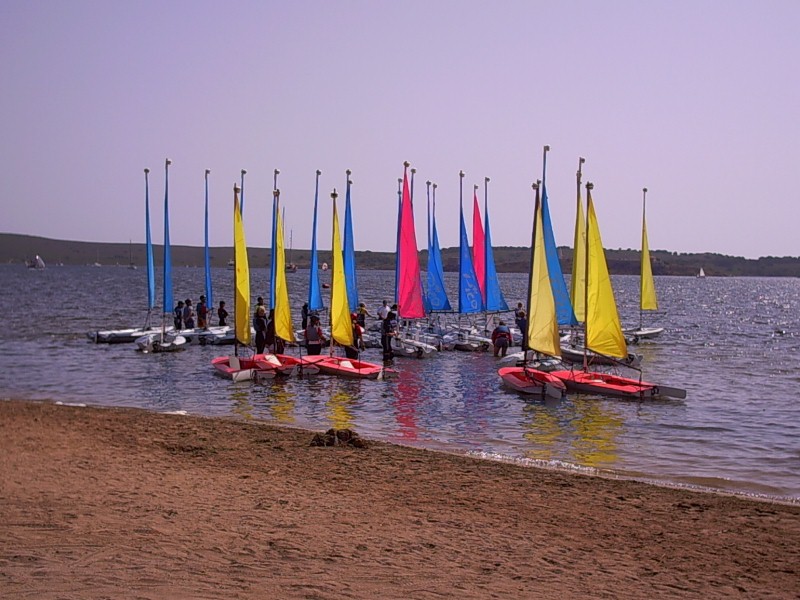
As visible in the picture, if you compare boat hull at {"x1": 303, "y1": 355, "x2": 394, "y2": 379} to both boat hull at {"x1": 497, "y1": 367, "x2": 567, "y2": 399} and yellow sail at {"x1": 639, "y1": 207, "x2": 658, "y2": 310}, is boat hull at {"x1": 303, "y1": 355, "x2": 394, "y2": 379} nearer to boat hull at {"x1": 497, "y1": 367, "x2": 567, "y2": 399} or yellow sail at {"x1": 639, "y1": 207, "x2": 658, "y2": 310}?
boat hull at {"x1": 497, "y1": 367, "x2": 567, "y2": 399}

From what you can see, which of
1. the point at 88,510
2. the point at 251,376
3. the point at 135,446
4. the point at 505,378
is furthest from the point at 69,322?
the point at 88,510

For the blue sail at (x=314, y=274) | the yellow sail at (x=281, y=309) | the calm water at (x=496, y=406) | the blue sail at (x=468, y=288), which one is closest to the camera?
the calm water at (x=496, y=406)

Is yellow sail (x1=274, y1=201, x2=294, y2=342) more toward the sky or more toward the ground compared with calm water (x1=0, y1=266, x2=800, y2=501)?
more toward the sky

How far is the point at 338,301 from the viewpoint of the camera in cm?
2111

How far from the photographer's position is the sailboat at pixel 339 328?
67.8 feet

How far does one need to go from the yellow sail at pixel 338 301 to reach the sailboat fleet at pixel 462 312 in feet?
0.09

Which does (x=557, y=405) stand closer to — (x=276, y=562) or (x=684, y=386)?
(x=684, y=386)

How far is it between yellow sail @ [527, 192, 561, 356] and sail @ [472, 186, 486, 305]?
525 inches

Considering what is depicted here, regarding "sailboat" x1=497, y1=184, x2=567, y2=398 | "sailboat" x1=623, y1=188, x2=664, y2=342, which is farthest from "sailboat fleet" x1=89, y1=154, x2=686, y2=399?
"sailboat" x1=623, y1=188, x2=664, y2=342

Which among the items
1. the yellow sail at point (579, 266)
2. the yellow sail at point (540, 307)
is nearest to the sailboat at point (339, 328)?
the yellow sail at point (540, 307)

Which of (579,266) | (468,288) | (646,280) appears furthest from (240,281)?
(646,280)

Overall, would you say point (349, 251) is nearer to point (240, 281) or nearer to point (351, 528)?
point (240, 281)

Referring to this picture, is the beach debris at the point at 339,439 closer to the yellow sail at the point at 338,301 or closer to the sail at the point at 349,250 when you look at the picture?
the yellow sail at the point at 338,301

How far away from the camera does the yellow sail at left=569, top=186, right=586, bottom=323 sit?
69.1ft
